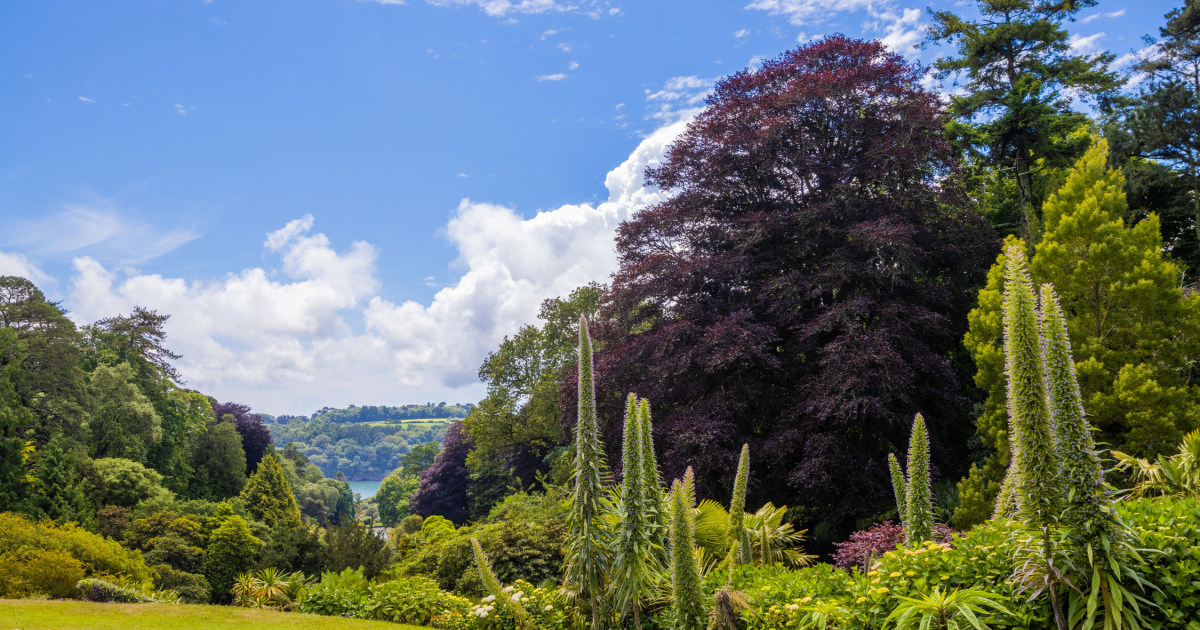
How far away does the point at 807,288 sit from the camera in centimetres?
1523

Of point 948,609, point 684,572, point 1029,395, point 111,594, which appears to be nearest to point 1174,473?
point 948,609

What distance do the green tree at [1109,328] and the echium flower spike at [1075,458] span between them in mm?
8452

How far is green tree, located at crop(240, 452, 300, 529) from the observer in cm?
3729

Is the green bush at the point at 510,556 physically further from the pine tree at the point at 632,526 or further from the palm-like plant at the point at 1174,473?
the palm-like plant at the point at 1174,473

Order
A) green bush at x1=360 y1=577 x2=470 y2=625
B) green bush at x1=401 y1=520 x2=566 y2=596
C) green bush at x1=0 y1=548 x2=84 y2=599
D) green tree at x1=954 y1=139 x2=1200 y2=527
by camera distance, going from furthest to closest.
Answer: green bush at x1=0 y1=548 x2=84 y2=599 < green bush at x1=401 y1=520 x2=566 y2=596 < green bush at x1=360 y1=577 x2=470 y2=625 < green tree at x1=954 y1=139 x2=1200 y2=527

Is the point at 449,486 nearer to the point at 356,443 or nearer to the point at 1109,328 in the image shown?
the point at 1109,328

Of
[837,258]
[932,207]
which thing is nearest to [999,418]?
[837,258]

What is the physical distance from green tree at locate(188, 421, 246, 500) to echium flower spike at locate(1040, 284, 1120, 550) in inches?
1900

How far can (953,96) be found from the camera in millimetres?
18766

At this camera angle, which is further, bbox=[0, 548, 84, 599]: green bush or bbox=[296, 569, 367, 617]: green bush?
bbox=[0, 548, 84, 599]: green bush

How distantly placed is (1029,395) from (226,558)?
29.9 metres

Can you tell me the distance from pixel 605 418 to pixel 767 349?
4.86 meters

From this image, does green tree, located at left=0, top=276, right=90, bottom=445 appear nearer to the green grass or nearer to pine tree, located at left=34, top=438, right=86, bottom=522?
pine tree, located at left=34, top=438, right=86, bottom=522

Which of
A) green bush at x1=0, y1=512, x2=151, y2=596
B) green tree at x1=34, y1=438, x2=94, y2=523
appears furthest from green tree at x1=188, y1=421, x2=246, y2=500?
green bush at x1=0, y1=512, x2=151, y2=596
